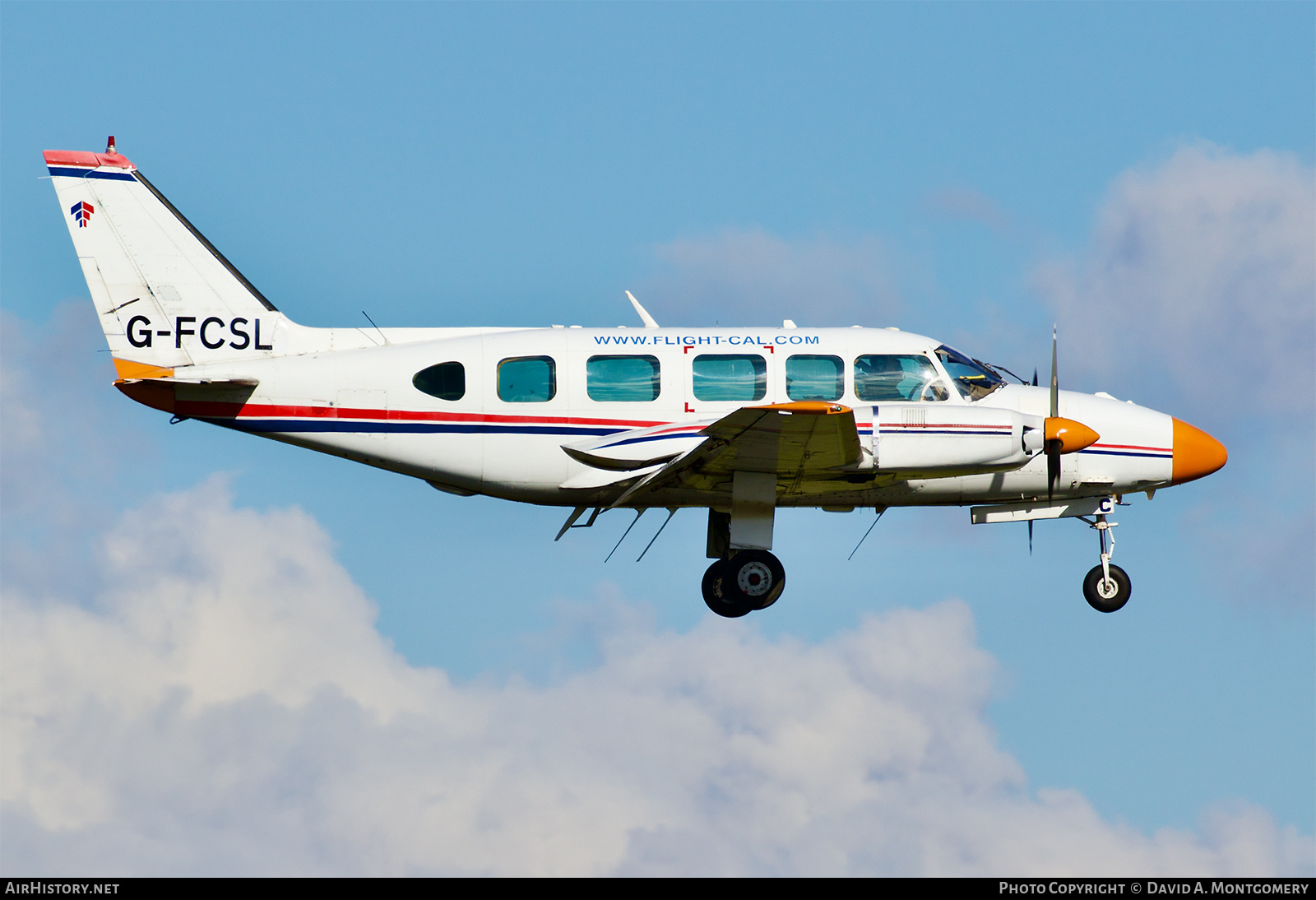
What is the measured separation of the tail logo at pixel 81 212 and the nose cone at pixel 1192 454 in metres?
15.5

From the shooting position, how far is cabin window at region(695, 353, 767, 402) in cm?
2167

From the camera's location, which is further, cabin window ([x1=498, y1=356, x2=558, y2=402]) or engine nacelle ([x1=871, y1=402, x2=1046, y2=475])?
cabin window ([x1=498, y1=356, x2=558, y2=402])

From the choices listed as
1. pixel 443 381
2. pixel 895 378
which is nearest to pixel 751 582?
pixel 895 378

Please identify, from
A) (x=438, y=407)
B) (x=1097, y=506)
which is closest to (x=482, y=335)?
(x=438, y=407)

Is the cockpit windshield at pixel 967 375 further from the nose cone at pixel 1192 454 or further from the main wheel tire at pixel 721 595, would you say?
the main wheel tire at pixel 721 595

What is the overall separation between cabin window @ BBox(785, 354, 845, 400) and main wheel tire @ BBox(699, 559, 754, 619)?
2643mm

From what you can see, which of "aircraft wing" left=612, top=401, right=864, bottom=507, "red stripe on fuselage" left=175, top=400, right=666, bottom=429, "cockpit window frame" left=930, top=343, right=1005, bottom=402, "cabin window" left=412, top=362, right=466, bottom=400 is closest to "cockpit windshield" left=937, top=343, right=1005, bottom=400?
"cockpit window frame" left=930, top=343, right=1005, bottom=402

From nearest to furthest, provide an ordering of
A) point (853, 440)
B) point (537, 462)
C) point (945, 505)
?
1. point (853, 440)
2. point (537, 462)
3. point (945, 505)

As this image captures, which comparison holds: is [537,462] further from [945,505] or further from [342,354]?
[945,505]

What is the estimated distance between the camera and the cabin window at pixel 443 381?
21.8 meters

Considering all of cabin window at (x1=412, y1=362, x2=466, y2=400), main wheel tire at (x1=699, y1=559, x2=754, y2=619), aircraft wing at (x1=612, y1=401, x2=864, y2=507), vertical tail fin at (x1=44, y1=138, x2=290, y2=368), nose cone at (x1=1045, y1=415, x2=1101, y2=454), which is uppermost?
vertical tail fin at (x1=44, y1=138, x2=290, y2=368)

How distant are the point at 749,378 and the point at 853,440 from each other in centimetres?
208

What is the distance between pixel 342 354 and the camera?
22109 mm

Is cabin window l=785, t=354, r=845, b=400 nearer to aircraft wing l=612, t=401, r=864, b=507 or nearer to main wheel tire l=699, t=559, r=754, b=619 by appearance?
aircraft wing l=612, t=401, r=864, b=507
